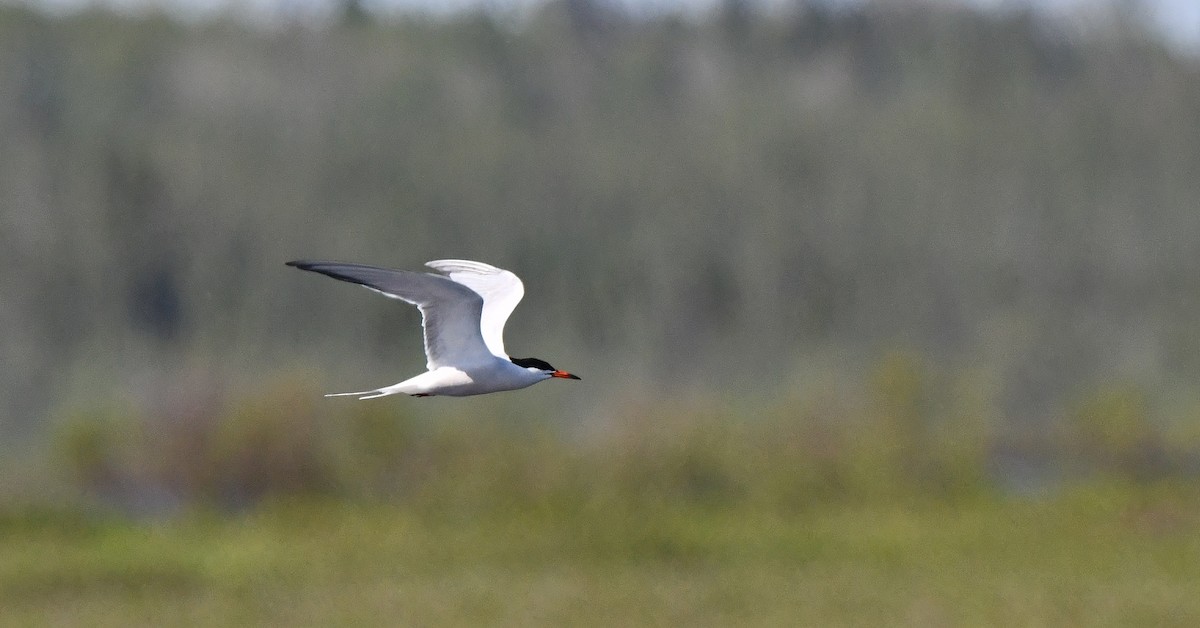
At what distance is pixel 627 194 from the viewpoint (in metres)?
39.6

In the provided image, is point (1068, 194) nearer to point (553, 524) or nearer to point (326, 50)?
point (326, 50)

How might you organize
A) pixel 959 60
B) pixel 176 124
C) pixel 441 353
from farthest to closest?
pixel 959 60 → pixel 176 124 → pixel 441 353

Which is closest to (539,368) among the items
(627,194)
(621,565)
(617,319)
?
(621,565)

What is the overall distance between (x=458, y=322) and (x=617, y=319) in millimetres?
30828

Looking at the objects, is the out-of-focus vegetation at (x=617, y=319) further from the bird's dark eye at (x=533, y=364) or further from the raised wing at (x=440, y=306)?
the bird's dark eye at (x=533, y=364)

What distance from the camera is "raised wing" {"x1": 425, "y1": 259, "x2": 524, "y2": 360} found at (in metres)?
4.24

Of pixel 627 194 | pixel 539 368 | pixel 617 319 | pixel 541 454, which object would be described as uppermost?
pixel 539 368

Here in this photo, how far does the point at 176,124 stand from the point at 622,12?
13138mm

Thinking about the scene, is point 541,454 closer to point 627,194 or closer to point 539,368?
point 627,194

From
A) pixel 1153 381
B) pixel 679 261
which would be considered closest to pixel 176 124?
pixel 679 261

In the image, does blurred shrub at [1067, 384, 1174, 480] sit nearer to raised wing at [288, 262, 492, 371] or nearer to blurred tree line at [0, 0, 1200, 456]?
blurred tree line at [0, 0, 1200, 456]

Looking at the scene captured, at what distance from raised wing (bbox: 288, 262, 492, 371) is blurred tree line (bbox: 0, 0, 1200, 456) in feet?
58.4

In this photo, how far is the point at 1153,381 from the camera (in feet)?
124

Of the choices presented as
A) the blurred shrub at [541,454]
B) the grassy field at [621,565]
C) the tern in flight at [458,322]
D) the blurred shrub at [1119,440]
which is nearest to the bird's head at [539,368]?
the tern in flight at [458,322]
